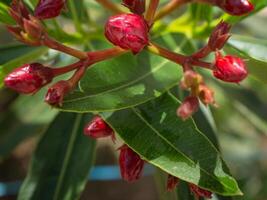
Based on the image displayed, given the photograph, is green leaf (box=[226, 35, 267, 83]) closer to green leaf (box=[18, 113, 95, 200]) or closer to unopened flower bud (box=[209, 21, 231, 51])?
unopened flower bud (box=[209, 21, 231, 51])

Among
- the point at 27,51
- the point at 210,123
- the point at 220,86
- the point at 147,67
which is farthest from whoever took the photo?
the point at 220,86

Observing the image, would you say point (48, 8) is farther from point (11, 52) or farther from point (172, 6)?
point (11, 52)

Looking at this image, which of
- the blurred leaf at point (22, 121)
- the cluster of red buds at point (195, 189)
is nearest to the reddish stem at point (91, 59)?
the cluster of red buds at point (195, 189)

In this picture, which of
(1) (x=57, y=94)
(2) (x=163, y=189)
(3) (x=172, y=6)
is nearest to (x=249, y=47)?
(3) (x=172, y=6)

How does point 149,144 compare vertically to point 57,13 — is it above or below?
below

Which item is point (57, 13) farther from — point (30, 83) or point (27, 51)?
point (27, 51)

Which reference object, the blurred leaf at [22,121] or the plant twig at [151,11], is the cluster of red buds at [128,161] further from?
the blurred leaf at [22,121]

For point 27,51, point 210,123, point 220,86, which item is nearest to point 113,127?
point 210,123

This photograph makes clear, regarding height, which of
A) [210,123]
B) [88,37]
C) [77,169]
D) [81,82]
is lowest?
[77,169]
